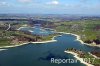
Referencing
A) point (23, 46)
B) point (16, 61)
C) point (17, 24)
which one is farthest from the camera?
point (17, 24)

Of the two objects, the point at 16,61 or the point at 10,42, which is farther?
the point at 10,42

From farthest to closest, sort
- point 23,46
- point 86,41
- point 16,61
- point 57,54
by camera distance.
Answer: point 86,41 < point 23,46 < point 57,54 < point 16,61

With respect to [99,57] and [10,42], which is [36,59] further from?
[10,42]

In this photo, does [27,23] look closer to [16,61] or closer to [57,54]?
[57,54]

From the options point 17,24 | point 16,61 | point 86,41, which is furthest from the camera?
point 17,24

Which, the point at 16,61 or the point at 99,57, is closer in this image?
the point at 16,61

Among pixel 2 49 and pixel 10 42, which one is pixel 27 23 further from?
pixel 2 49

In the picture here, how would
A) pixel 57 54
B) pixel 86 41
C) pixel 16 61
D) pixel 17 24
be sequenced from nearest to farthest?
pixel 16 61 → pixel 57 54 → pixel 86 41 → pixel 17 24

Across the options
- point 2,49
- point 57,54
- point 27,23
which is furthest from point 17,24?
point 57,54

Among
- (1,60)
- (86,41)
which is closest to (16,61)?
(1,60)
